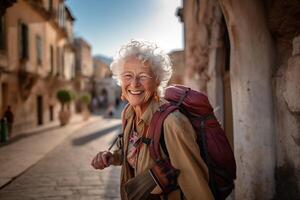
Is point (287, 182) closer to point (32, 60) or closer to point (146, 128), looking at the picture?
point (146, 128)

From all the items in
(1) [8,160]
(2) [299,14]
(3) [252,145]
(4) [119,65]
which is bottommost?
(1) [8,160]

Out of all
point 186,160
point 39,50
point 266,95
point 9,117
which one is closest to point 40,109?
point 39,50

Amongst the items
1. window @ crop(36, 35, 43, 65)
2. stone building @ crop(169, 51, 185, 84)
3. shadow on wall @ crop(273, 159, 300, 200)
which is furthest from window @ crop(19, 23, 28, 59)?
shadow on wall @ crop(273, 159, 300, 200)

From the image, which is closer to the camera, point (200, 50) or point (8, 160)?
point (200, 50)

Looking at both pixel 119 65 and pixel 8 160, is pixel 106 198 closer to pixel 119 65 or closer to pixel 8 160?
pixel 119 65

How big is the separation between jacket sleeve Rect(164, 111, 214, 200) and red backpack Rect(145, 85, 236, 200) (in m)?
0.07

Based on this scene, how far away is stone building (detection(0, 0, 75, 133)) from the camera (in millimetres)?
14738

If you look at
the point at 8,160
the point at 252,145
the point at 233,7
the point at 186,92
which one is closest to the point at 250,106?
the point at 252,145

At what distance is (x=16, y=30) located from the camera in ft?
50.6

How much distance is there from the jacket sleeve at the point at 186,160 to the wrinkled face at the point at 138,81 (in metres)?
0.33

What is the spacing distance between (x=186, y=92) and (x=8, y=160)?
24.9ft

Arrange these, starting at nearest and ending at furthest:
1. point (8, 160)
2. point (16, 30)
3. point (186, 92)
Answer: point (186, 92) → point (8, 160) → point (16, 30)

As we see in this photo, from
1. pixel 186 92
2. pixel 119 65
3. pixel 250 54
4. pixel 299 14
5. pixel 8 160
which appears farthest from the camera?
pixel 8 160

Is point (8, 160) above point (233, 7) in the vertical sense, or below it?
below
